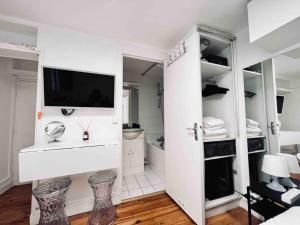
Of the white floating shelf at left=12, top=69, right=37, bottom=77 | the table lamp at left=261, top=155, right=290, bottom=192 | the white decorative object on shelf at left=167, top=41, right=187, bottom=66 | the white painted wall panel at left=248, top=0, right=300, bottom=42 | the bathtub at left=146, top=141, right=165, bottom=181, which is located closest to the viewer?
the white painted wall panel at left=248, top=0, right=300, bottom=42

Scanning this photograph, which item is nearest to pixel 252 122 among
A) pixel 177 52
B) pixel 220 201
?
pixel 220 201

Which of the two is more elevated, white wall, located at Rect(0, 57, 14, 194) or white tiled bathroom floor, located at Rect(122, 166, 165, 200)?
white wall, located at Rect(0, 57, 14, 194)

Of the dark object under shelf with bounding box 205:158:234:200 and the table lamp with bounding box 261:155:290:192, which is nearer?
the table lamp with bounding box 261:155:290:192

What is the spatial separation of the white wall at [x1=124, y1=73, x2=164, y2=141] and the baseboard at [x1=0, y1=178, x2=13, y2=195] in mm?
2723

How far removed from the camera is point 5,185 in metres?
2.23

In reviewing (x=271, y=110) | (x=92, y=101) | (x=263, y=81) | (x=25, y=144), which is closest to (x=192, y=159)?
(x=271, y=110)

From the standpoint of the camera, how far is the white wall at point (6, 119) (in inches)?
86.3

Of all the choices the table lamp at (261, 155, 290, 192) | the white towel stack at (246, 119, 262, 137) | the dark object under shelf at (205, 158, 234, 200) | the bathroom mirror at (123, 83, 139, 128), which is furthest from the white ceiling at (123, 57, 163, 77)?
the table lamp at (261, 155, 290, 192)

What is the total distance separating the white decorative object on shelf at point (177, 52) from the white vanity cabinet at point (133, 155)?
5.89 feet

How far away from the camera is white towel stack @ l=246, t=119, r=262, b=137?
5.57ft

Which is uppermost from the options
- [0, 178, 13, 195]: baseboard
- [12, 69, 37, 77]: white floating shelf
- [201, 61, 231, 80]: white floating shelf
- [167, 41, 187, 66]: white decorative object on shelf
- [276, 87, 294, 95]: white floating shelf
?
[167, 41, 187, 66]: white decorative object on shelf

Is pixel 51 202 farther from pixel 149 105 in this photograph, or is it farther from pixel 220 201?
pixel 149 105

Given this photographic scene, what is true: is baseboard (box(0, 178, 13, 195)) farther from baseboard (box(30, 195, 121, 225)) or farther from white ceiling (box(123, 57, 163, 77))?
white ceiling (box(123, 57, 163, 77))

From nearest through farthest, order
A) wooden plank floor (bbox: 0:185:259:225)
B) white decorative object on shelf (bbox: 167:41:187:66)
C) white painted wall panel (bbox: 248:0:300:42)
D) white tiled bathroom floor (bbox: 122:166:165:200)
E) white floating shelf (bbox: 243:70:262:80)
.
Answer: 1. white painted wall panel (bbox: 248:0:300:42)
2. wooden plank floor (bbox: 0:185:259:225)
3. white floating shelf (bbox: 243:70:262:80)
4. white decorative object on shelf (bbox: 167:41:187:66)
5. white tiled bathroom floor (bbox: 122:166:165:200)
